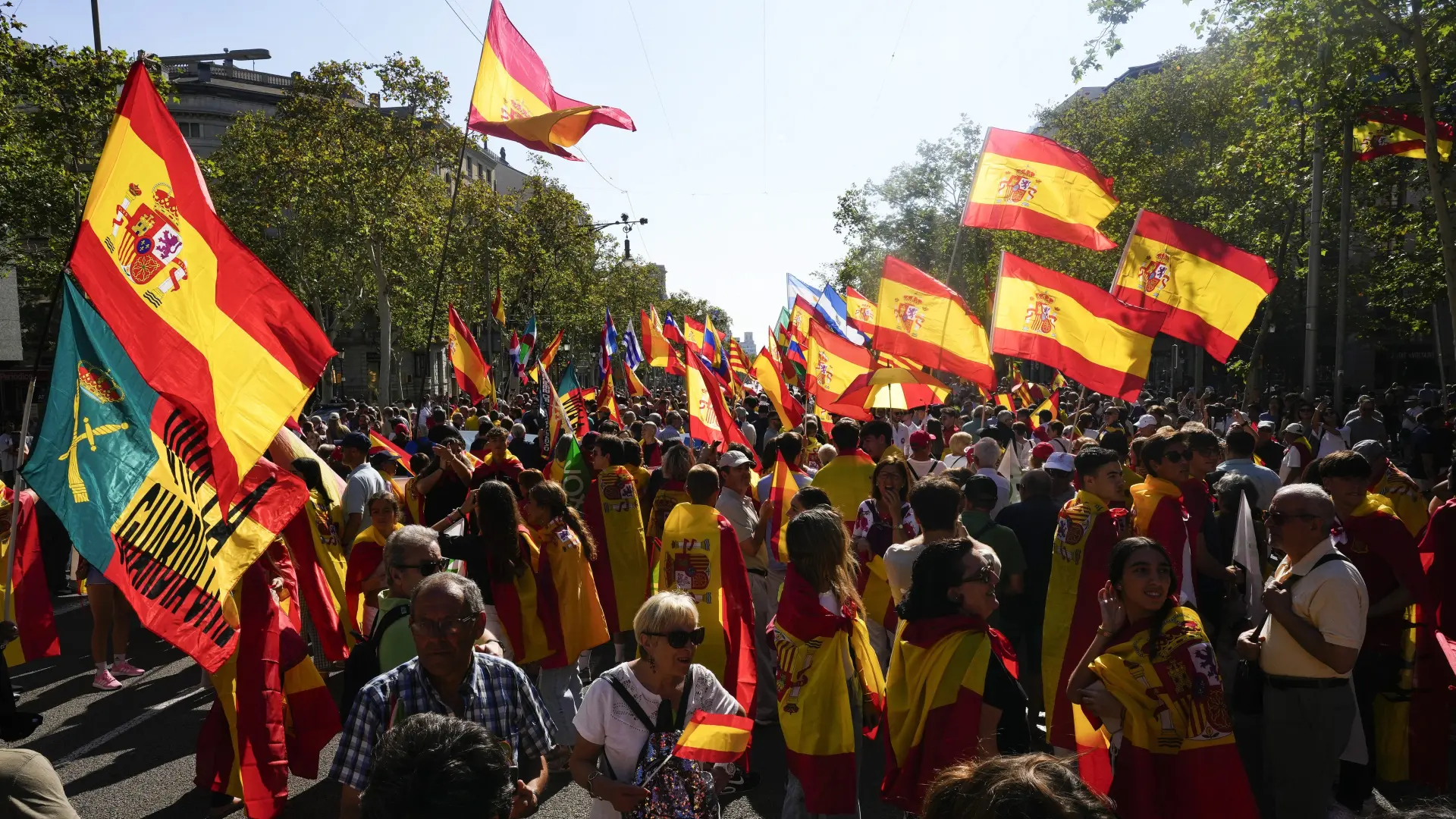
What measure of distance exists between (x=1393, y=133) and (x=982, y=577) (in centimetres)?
1581

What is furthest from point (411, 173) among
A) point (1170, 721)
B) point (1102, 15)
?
point (1170, 721)

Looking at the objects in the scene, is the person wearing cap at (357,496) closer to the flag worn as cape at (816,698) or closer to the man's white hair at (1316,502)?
the flag worn as cape at (816,698)

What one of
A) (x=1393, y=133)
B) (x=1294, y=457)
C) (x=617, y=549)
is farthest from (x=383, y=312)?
(x=1294, y=457)

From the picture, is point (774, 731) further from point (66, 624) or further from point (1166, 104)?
point (1166, 104)

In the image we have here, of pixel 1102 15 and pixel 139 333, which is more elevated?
pixel 1102 15

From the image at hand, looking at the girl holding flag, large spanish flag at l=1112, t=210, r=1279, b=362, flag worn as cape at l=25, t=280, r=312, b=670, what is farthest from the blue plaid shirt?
large spanish flag at l=1112, t=210, r=1279, b=362

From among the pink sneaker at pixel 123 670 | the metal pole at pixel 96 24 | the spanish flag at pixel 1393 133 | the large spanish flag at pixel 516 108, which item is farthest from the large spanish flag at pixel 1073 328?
the metal pole at pixel 96 24

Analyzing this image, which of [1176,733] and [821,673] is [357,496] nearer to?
[821,673]

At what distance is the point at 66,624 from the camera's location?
1040 cm

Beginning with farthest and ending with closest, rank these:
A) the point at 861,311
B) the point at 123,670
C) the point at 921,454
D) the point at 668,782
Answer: the point at 861,311
the point at 921,454
the point at 123,670
the point at 668,782

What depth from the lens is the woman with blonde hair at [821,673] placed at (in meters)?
4.53

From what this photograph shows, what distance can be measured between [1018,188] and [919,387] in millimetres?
2275

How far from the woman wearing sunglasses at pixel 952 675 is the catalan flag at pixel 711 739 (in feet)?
2.32

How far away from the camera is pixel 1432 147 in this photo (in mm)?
13469
